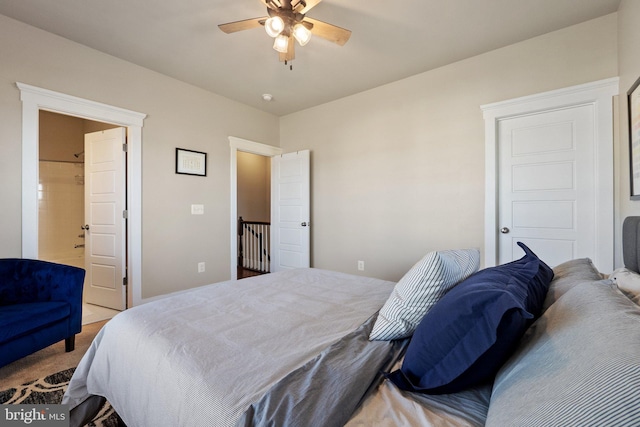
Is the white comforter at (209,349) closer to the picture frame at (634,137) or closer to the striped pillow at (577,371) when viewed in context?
the striped pillow at (577,371)

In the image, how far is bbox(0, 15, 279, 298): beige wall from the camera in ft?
7.85

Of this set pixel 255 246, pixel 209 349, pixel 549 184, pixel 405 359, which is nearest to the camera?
pixel 405 359

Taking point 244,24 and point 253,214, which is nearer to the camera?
point 244,24

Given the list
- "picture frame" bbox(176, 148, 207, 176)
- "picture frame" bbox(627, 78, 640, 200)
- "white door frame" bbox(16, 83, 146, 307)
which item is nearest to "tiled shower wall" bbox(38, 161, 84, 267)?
"white door frame" bbox(16, 83, 146, 307)

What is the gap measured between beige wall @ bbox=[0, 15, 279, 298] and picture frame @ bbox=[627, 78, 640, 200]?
4.07m

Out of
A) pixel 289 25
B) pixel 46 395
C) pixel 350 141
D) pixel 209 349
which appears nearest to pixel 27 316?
pixel 46 395

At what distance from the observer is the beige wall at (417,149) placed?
260cm

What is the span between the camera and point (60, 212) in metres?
4.42

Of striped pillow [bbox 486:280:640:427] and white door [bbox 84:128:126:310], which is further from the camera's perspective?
white door [bbox 84:128:126:310]

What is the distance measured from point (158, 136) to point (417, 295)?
3494mm

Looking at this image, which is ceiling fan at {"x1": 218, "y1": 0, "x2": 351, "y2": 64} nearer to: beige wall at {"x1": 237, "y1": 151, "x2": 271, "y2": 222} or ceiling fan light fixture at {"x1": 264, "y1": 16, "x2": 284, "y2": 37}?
ceiling fan light fixture at {"x1": 264, "y1": 16, "x2": 284, "y2": 37}

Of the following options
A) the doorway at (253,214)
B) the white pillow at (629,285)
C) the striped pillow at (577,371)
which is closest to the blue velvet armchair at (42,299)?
the striped pillow at (577,371)

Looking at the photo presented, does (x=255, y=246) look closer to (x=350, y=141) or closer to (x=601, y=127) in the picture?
(x=350, y=141)

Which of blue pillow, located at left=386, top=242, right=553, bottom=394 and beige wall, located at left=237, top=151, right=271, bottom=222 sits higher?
beige wall, located at left=237, top=151, right=271, bottom=222
